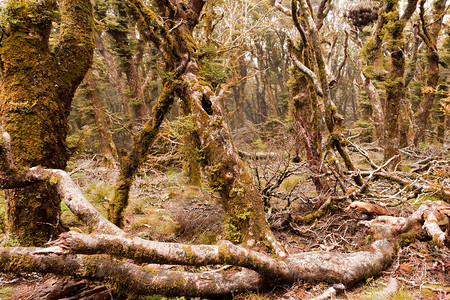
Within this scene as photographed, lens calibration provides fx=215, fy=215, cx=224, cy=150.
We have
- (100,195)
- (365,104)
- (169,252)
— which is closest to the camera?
(169,252)

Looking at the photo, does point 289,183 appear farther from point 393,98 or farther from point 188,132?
point 188,132

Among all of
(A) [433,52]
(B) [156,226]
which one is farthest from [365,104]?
(B) [156,226]

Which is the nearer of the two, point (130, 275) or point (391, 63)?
point (130, 275)

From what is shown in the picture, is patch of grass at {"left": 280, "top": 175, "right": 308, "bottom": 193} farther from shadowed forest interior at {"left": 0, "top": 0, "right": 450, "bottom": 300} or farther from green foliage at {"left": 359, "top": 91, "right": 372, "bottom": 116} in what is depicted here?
green foliage at {"left": 359, "top": 91, "right": 372, "bottom": 116}

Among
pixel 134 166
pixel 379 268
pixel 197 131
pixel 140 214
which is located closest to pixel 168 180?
pixel 140 214

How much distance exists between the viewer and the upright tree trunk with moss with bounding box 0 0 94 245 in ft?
10.5

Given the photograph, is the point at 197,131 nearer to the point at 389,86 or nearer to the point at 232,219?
the point at 232,219

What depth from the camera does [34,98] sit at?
3332 mm

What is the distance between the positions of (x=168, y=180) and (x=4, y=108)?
5.91 meters

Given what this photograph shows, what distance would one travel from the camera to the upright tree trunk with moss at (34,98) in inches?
126

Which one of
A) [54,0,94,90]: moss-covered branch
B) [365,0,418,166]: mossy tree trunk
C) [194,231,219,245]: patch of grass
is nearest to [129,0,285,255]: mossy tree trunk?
[54,0,94,90]: moss-covered branch

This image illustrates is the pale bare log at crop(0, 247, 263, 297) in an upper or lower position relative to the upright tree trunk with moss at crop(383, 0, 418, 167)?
lower

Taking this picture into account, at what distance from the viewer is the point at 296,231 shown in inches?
176

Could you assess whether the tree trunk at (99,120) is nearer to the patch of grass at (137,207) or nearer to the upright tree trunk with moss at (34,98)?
the patch of grass at (137,207)
